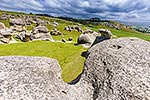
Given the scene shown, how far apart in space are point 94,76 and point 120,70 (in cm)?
219

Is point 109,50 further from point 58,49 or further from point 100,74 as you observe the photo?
point 58,49

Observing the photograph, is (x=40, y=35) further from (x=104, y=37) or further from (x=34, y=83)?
(x=34, y=83)

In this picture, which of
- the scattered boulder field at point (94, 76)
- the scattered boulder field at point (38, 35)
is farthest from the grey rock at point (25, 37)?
the scattered boulder field at point (94, 76)

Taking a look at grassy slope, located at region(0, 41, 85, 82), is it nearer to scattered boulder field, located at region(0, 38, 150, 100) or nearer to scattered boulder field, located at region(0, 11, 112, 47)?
scattered boulder field, located at region(0, 11, 112, 47)

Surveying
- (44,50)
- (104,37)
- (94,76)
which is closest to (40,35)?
(44,50)

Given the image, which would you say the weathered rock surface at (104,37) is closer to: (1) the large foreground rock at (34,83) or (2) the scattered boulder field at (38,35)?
(2) the scattered boulder field at (38,35)

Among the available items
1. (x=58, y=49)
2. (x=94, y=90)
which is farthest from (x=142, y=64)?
(x=58, y=49)

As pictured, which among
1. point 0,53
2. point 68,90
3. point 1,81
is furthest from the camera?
point 0,53

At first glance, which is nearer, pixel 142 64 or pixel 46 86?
pixel 46 86

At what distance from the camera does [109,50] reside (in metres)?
16.9

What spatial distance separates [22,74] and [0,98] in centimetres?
205

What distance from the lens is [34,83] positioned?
43.6 feet

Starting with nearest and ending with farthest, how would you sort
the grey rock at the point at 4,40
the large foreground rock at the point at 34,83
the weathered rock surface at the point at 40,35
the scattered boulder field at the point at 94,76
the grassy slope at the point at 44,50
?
the large foreground rock at the point at 34,83, the scattered boulder field at the point at 94,76, the grassy slope at the point at 44,50, the grey rock at the point at 4,40, the weathered rock surface at the point at 40,35

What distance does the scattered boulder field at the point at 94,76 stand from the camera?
42.8 ft
